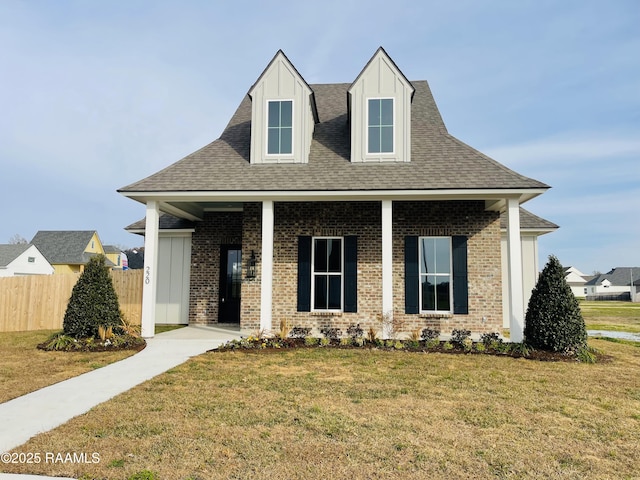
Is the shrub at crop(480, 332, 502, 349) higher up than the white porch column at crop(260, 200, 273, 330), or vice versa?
the white porch column at crop(260, 200, 273, 330)

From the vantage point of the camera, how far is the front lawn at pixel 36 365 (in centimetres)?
622

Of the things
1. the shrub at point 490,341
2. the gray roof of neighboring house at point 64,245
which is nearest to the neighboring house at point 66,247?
the gray roof of neighboring house at point 64,245

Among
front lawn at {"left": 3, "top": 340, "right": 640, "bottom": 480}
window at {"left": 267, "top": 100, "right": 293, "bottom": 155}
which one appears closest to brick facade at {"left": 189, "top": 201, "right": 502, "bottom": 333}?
window at {"left": 267, "top": 100, "right": 293, "bottom": 155}

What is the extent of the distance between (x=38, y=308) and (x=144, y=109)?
8.54 m

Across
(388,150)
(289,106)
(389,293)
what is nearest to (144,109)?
(289,106)

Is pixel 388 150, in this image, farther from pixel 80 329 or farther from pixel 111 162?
pixel 111 162

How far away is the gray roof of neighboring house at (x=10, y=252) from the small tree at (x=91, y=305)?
33.9 m

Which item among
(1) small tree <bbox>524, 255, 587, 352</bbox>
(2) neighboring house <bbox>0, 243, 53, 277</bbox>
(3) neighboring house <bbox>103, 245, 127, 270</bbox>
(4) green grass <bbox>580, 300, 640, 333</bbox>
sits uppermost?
(3) neighboring house <bbox>103, 245, 127, 270</bbox>

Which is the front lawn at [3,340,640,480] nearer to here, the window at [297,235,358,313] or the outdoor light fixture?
the window at [297,235,358,313]

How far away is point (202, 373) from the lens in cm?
688

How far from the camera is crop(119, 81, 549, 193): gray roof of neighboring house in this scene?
10.1 metres

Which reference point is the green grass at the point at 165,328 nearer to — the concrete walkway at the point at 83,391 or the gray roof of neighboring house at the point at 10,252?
the concrete walkway at the point at 83,391

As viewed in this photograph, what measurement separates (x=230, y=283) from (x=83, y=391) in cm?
766

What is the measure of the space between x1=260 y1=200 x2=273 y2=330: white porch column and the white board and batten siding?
4344 millimetres
